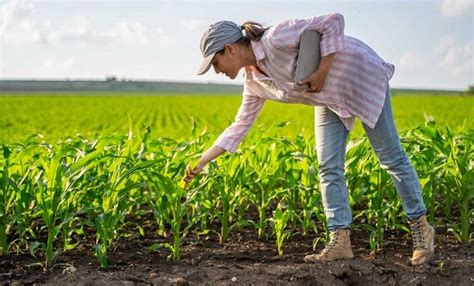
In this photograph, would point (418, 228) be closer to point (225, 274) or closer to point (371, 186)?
point (371, 186)

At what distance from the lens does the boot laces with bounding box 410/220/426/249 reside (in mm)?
4117

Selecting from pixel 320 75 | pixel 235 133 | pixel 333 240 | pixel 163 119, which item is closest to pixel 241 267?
pixel 333 240

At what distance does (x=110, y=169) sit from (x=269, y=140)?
4.05 feet

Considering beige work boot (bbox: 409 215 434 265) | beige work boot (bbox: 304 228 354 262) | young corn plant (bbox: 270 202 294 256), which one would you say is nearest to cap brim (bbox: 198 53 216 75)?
young corn plant (bbox: 270 202 294 256)

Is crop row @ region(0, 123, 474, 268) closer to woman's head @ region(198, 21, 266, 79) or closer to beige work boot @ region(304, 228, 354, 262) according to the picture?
beige work boot @ region(304, 228, 354, 262)

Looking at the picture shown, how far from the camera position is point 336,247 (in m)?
4.04

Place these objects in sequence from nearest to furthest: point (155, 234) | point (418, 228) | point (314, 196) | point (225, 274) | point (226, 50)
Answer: point (226, 50) < point (225, 274) < point (418, 228) < point (314, 196) < point (155, 234)

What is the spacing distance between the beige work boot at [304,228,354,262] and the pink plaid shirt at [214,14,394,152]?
64 centimetres

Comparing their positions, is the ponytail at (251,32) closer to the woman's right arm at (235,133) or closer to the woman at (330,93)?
the woman at (330,93)

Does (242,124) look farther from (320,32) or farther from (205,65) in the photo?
(320,32)

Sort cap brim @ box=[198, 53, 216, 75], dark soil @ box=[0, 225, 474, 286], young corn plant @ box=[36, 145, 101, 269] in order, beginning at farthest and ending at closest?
young corn plant @ box=[36, 145, 101, 269] → dark soil @ box=[0, 225, 474, 286] → cap brim @ box=[198, 53, 216, 75]

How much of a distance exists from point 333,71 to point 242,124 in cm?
75

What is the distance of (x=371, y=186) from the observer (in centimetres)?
496

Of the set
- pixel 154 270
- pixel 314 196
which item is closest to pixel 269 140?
pixel 314 196
